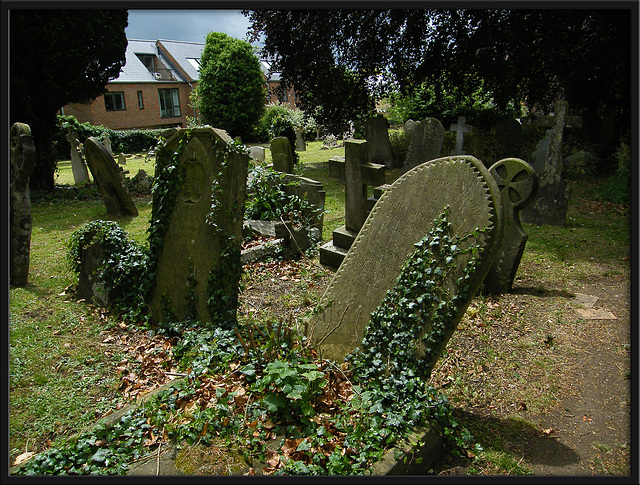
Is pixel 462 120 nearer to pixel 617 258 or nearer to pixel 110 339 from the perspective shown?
pixel 617 258

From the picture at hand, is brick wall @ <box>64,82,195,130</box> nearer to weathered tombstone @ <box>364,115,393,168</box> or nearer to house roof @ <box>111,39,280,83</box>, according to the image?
house roof @ <box>111,39,280,83</box>

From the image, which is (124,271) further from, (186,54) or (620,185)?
(186,54)

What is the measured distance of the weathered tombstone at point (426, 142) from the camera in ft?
36.0

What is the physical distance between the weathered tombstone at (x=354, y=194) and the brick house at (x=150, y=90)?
939 inches

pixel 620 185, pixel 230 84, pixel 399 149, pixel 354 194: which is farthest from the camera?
pixel 230 84

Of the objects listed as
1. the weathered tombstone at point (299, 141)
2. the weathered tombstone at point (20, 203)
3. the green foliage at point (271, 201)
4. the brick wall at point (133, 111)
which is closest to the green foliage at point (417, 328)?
the green foliage at point (271, 201)

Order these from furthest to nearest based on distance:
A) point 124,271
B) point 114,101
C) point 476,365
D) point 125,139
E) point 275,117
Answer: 1. point 114,101
2. point 125,139
3. point 275,117
4. point 124,271
5. point 476,365

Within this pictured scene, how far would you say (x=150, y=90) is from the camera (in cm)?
3347

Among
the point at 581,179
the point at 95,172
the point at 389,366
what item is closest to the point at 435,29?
the point at 581,179

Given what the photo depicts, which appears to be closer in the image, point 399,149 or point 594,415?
point 594,415

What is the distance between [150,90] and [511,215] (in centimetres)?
3350

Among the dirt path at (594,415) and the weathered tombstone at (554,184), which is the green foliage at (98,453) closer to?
the dirt path at (594,415)

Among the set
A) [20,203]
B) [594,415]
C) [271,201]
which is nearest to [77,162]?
[271,201]

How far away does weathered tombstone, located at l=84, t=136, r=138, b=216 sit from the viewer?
30.3 feet
